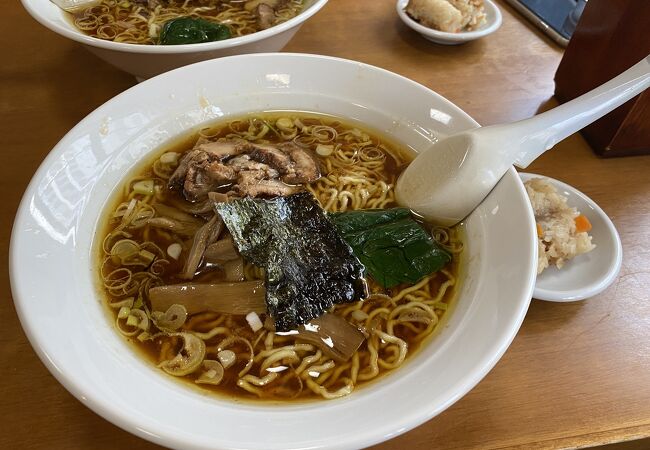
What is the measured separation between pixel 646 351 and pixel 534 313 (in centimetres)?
34

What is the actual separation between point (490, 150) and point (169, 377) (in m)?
1.10

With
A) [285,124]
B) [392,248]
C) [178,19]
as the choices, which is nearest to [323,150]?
[285,124]

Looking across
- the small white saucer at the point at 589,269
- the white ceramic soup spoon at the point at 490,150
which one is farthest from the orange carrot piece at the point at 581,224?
the white ceramic soup spoon at the point at 490,150

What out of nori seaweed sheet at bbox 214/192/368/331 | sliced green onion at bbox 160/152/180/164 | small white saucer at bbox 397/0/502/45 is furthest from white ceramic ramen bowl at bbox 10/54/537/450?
small white saucer at bbox 397/0/502/45

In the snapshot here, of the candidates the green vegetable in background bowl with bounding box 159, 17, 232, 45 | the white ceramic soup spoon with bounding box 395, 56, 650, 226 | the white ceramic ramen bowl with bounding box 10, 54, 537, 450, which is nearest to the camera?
the white ceramic ramen bowl with bounding box 10, 54, 537, 450

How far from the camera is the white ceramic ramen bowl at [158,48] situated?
5.91 ft

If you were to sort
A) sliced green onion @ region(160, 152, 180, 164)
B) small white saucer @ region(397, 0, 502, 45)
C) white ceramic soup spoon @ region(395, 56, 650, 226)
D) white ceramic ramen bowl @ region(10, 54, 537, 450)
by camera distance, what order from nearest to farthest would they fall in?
white ceramic ramen bowl @ region(10, 54, 537, 450)
white ceramic soup spoon @ region(395, 56, 650, 226)
sliced green onion @ region(160, 152, 180, 164)
small white saucer @ region(397, 0, 502, 45)

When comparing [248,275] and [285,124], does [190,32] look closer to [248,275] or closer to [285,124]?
[285,124]

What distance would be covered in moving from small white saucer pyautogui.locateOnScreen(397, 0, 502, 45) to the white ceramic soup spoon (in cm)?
109

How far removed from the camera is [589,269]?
1.64 m

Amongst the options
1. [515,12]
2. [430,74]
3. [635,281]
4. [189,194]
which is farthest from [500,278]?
[515,12]

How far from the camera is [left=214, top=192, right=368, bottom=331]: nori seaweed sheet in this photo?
4.47 ft

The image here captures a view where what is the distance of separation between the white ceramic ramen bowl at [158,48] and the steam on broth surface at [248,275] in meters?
0.30

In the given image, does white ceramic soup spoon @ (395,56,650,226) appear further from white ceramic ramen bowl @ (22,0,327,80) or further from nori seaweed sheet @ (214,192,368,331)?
white ceramic ramen bowl @ (22,0,327,80)
